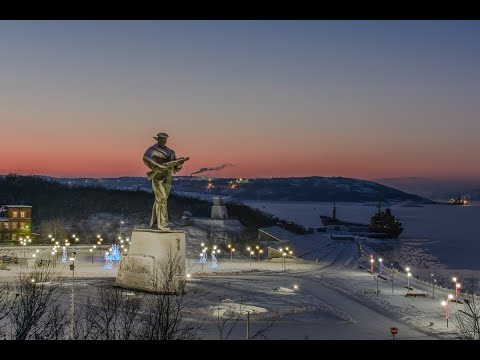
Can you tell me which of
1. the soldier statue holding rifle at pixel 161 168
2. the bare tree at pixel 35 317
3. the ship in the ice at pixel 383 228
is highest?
the soldier statue holding rifle at pixel 161 168

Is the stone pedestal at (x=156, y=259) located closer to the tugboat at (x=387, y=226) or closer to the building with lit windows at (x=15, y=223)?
the building with lit windows at (x=15, y=223)

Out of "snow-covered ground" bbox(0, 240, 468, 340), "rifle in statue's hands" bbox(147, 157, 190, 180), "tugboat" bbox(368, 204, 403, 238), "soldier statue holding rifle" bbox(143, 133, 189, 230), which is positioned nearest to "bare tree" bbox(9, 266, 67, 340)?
"snow-covered ground" bbox(0, 240, 468, 340)

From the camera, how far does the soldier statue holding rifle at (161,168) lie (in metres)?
31.2

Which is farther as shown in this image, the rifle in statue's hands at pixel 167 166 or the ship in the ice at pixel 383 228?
the ship in the ice at pixel 383 228

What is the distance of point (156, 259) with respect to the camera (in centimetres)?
3088

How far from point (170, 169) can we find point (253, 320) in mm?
Answer: 9203

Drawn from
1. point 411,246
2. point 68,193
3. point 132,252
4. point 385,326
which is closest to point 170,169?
point 132,252

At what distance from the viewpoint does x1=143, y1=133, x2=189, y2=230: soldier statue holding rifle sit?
31.2 meters

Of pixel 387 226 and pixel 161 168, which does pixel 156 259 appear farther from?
pixel 387 226

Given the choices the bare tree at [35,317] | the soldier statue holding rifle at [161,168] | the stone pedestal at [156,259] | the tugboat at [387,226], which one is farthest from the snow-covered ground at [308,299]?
the tugboat at [387,226]

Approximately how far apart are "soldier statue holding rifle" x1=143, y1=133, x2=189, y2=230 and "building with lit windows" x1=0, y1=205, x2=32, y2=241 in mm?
54394

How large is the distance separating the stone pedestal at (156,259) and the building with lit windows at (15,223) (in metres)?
53.9

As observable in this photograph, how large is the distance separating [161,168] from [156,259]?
4800mm

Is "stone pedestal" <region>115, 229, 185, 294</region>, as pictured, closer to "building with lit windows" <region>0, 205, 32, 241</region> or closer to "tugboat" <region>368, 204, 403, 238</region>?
"building with lit windows" <region>0, 205, 32, 241</region>
